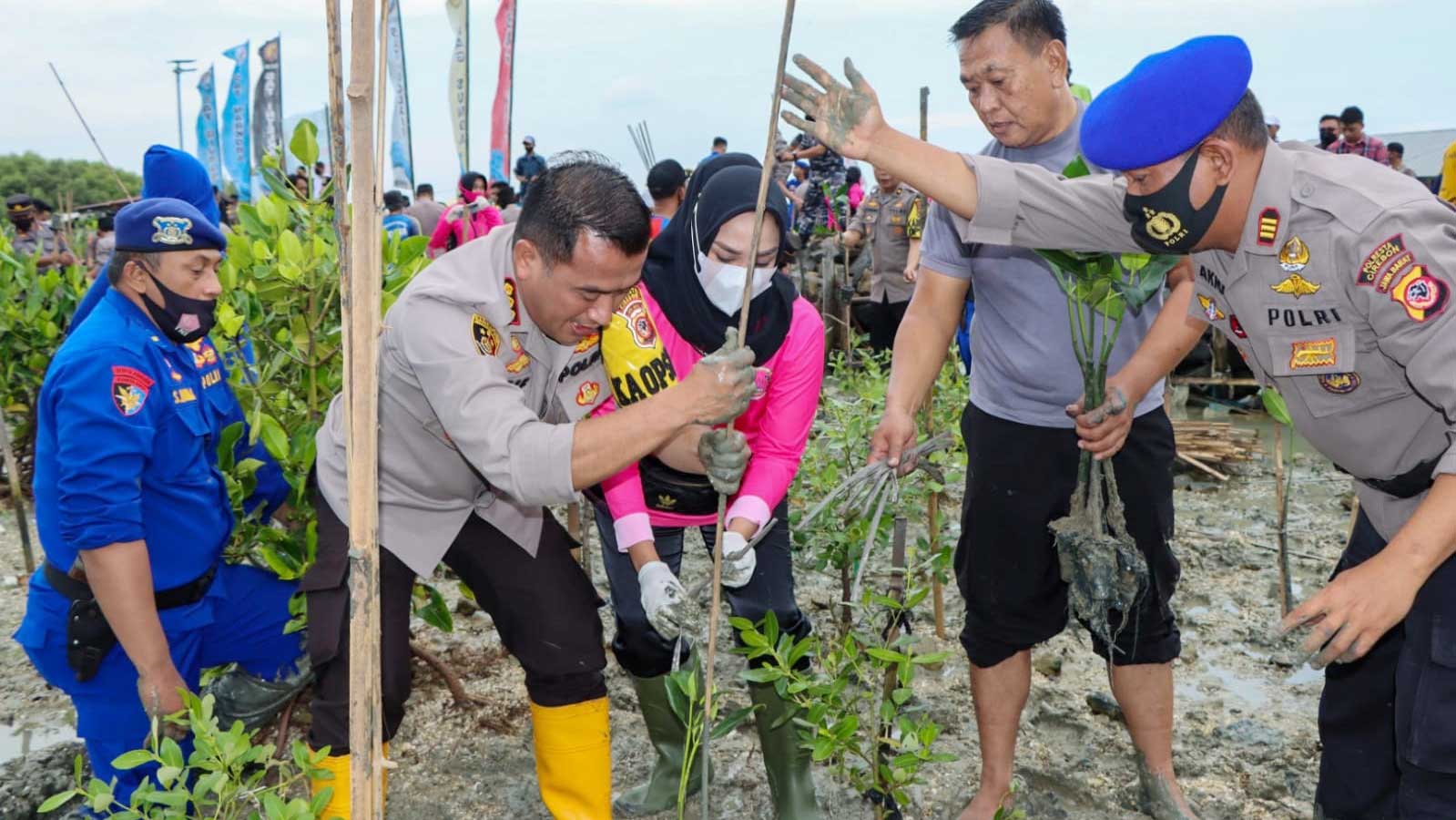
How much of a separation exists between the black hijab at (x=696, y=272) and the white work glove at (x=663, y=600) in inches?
23.2

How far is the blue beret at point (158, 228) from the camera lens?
108 inches

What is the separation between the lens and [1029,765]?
10.5 feet

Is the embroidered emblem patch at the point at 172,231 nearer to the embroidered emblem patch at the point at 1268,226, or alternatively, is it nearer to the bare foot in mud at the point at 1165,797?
the embroidered emblem patch at the point at 1268,226

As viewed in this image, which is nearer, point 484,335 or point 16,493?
point 484,335

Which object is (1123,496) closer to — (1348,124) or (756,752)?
(756,752)

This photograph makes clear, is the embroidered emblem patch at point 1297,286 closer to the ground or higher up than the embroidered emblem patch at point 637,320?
higher up

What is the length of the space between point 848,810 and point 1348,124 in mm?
9739

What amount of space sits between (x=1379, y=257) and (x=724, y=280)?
4.59ft

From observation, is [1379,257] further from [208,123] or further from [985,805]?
[208,123]

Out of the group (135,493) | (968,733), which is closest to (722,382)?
(135,493)

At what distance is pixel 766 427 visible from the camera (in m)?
2.81


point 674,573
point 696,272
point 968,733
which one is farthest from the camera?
point 968,733

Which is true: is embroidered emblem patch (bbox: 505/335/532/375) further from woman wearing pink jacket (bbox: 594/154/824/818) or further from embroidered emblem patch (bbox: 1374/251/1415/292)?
embroidered emblem patch (bbox: 1374/251/1415/292)

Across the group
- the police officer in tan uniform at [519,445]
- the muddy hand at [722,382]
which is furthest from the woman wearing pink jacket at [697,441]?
the muddy hand at [722,382]
